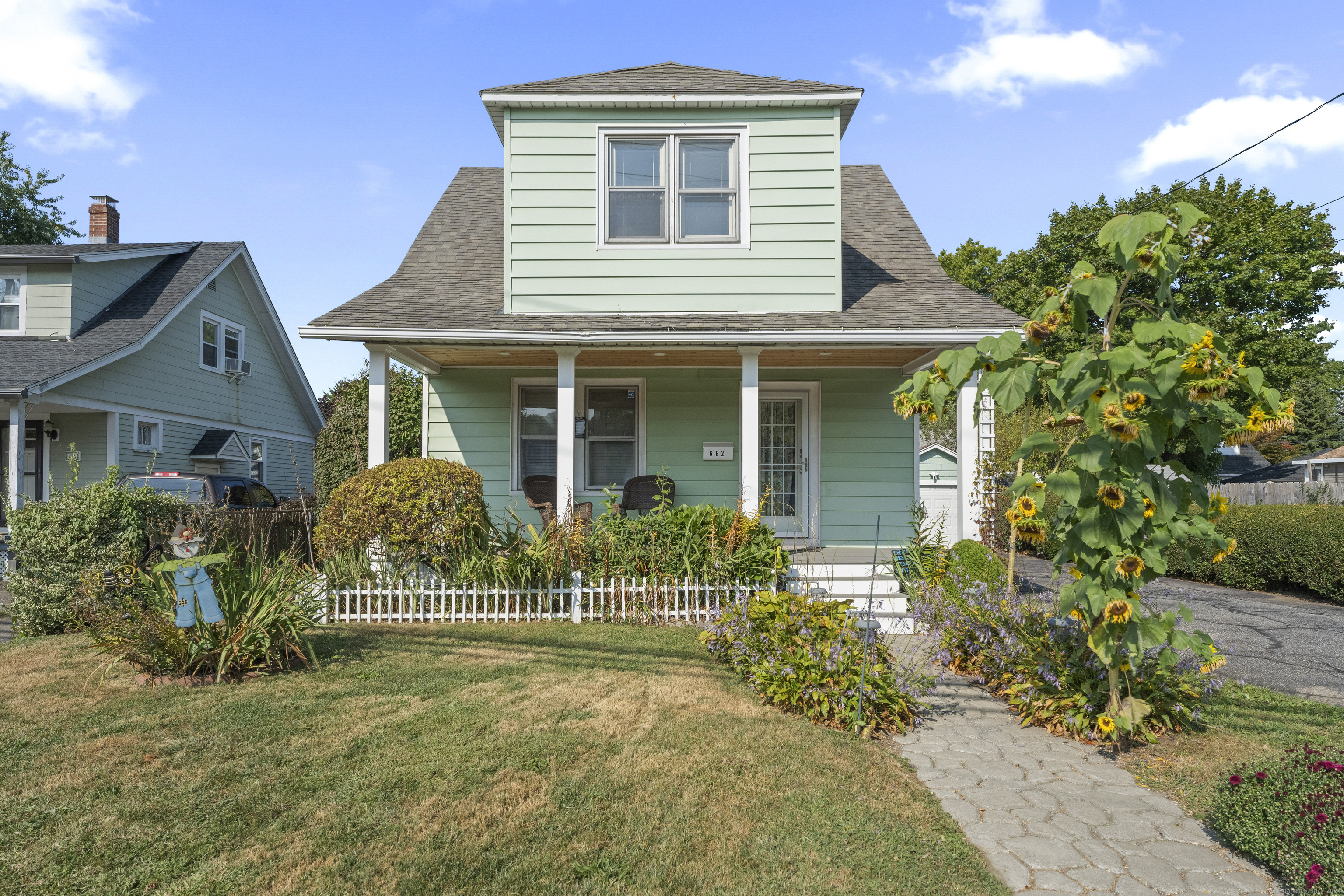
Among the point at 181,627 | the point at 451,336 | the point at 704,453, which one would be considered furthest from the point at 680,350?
the point at 181,627

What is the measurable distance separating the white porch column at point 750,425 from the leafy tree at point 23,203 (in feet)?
97.2

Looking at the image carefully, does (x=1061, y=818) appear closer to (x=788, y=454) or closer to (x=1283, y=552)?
(x=788, y=454)

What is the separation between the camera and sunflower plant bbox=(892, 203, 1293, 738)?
344 centimetres

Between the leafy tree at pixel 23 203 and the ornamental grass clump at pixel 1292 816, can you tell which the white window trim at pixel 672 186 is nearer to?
the ornamental grass clump at pixel 1292 816

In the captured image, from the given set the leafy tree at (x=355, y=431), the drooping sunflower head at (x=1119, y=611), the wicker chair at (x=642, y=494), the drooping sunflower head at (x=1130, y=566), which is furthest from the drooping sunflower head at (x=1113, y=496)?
the leafy tree at (x=355, y=431)

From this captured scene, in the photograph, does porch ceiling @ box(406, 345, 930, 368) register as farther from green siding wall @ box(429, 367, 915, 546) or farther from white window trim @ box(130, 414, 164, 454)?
white window trim @ box(130, 414, 164, 454)

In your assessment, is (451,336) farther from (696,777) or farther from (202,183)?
(202,183)

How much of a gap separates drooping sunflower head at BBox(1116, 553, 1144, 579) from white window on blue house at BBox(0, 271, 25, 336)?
18.5 m

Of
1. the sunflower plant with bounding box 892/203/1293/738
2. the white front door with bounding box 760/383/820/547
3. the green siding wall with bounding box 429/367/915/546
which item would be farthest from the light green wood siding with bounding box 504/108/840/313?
the sunflower plant with bounding box 892/203/1293/738

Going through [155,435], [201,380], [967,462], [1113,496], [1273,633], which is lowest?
[1273,633]

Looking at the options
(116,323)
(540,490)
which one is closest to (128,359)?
(116,323)

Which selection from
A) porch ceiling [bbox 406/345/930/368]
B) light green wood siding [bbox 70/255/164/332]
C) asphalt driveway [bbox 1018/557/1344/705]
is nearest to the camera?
asphalt driveway [bbox 1018/557/1344/705]

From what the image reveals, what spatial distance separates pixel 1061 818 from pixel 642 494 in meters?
6.51

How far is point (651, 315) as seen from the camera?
8.84 m
